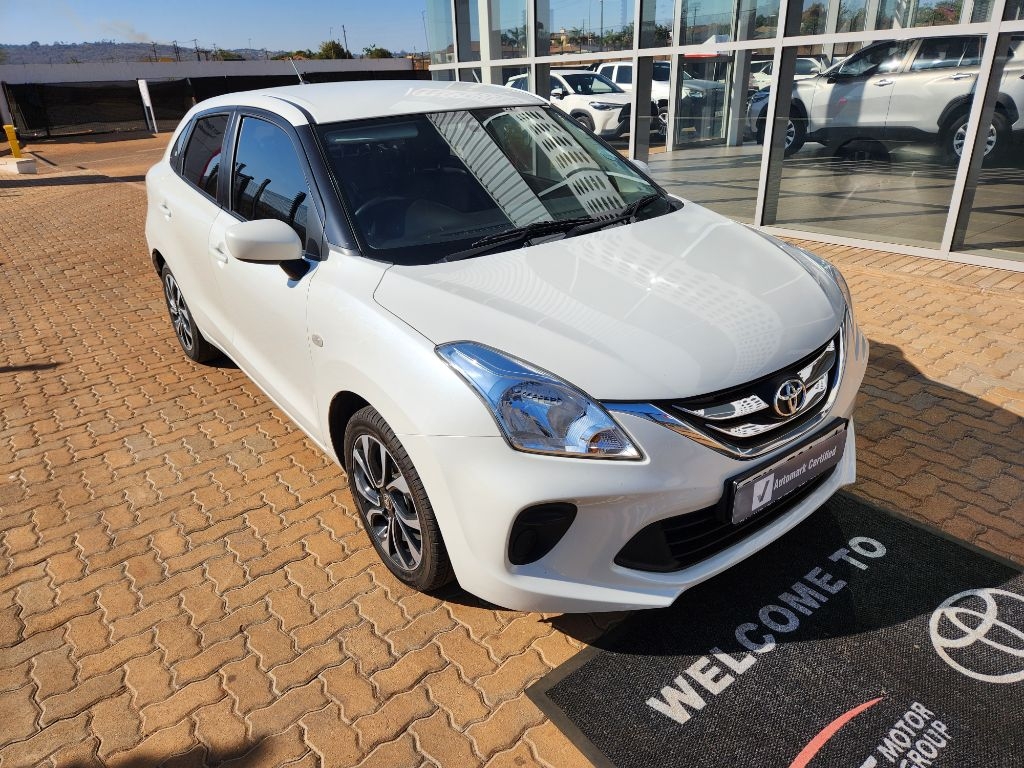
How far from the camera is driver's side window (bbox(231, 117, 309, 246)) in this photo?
3.05 metres

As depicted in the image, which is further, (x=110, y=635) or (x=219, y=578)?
(x=219, y=578)

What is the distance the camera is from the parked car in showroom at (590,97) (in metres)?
9.86

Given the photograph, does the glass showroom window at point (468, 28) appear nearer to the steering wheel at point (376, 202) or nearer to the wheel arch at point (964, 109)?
the wheel arch at point (964, 109)

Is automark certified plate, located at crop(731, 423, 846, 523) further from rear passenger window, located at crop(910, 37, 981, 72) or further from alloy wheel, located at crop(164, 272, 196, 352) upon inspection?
rear passenger window, located at crop(910, 37, 981, 72)

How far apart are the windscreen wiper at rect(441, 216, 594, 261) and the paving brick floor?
4.37 ft

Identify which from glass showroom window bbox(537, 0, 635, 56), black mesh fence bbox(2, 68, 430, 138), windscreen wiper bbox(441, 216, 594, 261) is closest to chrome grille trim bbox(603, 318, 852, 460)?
windscreen wiper bbox(441, 216, 594, 261)

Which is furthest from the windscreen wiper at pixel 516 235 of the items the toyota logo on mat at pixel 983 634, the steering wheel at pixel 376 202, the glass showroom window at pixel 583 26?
the glass showroom window at pixel 583 26

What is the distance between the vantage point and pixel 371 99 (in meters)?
3.41

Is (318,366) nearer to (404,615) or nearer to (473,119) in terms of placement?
(404,615)

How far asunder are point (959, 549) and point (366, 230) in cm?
269

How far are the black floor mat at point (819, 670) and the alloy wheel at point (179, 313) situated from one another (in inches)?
143

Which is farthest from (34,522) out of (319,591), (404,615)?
(404,615)

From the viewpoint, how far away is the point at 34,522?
3.40 meters

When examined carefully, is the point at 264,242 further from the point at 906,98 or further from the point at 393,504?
the point at 906,98
